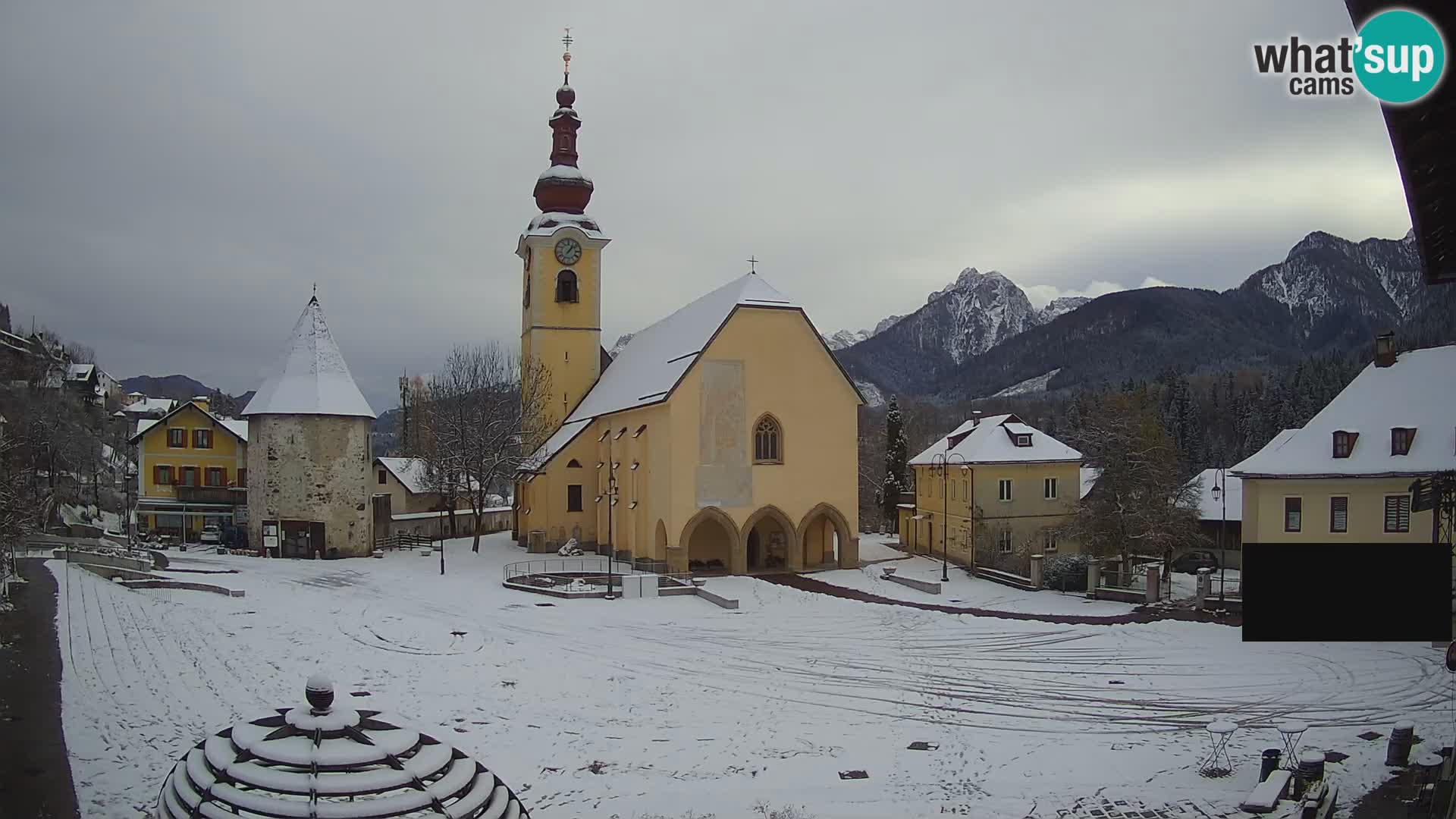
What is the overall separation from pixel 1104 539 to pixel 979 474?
8.04 m

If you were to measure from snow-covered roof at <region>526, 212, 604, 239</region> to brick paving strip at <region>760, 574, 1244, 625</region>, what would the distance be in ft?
76.6

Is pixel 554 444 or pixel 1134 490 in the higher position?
pixel 554 444

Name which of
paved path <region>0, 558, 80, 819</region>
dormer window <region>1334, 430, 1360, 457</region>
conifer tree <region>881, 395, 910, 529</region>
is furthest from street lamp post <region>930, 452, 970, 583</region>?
paved path <region>0, 558, 80, 819</region>

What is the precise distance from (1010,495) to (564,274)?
77.1 ft

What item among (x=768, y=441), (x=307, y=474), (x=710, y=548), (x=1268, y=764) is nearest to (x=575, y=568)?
(x=710, y=548)

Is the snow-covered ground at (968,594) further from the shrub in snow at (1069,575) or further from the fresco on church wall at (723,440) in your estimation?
the fresco on church wall at (723,440)

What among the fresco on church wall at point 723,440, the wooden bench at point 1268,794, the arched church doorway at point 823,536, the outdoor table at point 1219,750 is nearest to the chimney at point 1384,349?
the wooden bench at point 1268,794

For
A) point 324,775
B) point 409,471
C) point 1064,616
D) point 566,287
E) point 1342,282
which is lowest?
point 1064,616

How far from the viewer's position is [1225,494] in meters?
9.53

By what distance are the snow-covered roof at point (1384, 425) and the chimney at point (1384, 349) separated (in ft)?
0.20

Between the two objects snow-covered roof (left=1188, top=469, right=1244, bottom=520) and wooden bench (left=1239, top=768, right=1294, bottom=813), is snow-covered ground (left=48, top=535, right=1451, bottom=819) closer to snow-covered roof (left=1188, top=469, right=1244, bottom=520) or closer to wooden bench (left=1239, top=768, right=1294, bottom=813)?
wooden bench (left=1239, top=768, right=1294, bottom=813)

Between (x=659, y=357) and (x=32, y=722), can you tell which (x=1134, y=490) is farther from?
(x=32, y=722)

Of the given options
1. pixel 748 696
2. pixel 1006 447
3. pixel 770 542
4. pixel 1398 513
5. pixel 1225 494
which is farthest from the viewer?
pixel 1006 447

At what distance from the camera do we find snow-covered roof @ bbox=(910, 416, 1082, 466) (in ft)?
122
